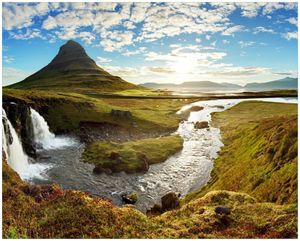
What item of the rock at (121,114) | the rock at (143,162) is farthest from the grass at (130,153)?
the rock at (121,114)

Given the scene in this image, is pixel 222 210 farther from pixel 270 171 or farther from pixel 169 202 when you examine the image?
pixel 169 202

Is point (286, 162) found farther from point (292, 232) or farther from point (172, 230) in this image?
point (172, 230)

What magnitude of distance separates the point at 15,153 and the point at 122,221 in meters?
34.8

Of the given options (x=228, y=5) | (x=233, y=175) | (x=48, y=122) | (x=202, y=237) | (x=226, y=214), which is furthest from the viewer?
(x=48, y=122)

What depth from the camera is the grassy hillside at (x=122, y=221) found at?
15.9m

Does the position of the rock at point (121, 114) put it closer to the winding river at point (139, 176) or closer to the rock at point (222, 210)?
the winding river at point (139, 176)

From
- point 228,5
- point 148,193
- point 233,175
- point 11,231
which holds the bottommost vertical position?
point 148,193

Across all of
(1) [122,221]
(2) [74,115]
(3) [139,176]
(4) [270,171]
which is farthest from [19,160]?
(4) [270,171]

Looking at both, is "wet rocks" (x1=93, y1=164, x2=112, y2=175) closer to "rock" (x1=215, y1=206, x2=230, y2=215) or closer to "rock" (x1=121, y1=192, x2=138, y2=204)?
"rock" (x1=121, y1=192, x2=138, y2=204)

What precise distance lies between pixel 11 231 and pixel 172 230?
8409 millimetres

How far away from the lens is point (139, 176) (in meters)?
43.0

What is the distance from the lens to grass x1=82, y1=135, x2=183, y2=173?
45.6 metres

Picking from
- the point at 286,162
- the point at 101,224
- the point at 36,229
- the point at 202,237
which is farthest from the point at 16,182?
the point at 286,162

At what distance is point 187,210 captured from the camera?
21.0 m
